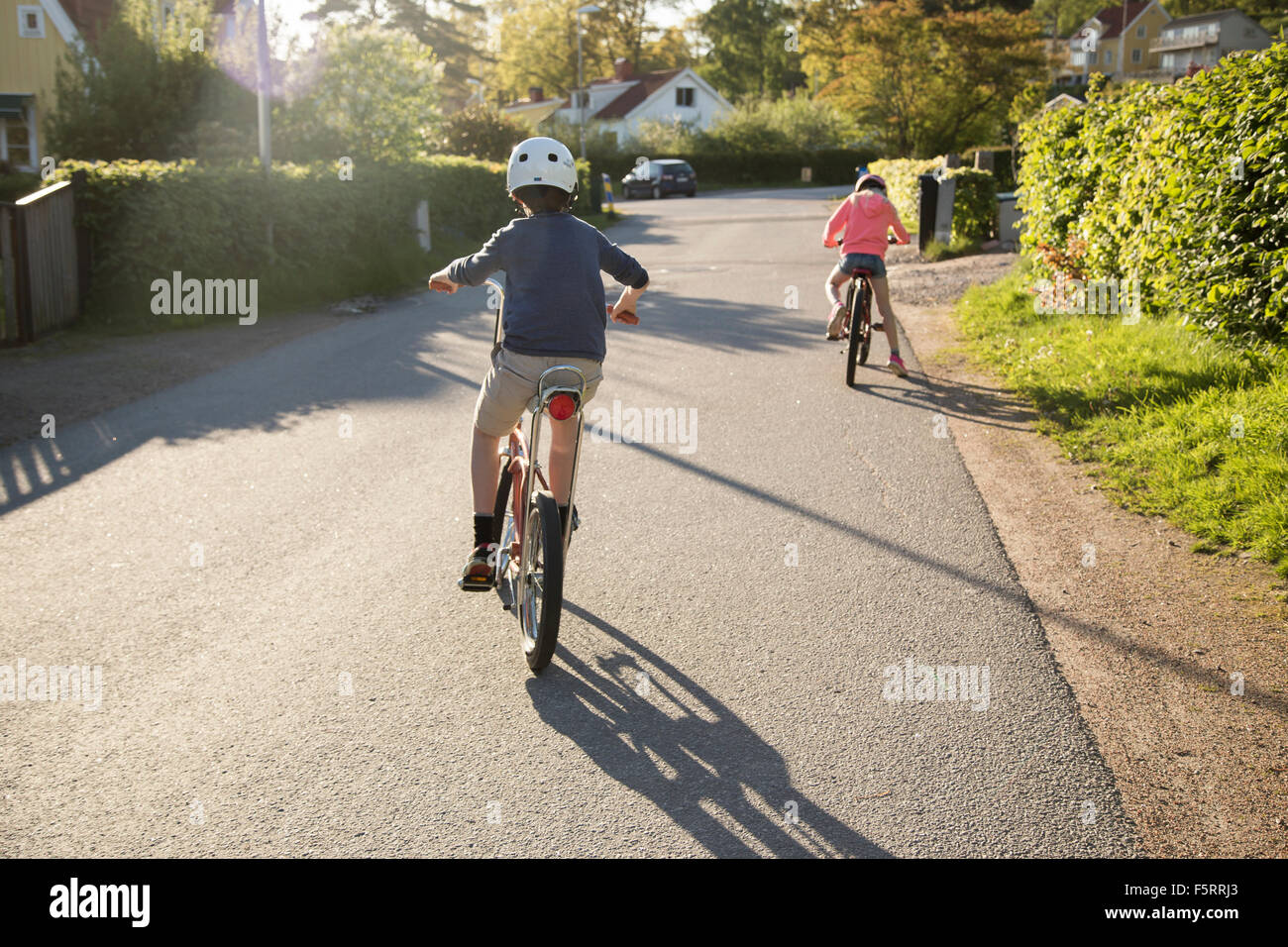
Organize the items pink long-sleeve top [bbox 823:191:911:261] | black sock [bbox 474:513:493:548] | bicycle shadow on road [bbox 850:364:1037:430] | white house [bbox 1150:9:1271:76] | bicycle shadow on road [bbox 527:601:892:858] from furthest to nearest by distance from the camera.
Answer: white house [bbox 1150:9:1271:76]
pink long-sleeve top [bbox 823:191:911:261]
bicycle shadow on road [bbox 850:364:1037:430]
black sock [bbox 474:513:493:548]
bicycle shadow on road [bbox 527:601:892:858]

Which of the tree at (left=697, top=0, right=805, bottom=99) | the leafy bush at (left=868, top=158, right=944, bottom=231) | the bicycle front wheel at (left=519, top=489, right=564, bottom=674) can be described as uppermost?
the tree at (left=697, top=0, right=805, bottom=99)

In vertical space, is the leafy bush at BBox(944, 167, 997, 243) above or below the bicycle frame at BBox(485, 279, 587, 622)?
above

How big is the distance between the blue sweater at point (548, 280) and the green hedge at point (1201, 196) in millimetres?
4945

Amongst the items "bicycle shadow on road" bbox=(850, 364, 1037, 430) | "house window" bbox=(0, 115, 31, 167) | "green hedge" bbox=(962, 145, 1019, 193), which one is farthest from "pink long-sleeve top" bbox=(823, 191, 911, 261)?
"house window" bbox=(0, 115, 31, 167)

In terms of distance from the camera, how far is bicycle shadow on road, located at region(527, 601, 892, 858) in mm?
3352

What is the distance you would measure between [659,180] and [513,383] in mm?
48371

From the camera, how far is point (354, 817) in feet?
11.3

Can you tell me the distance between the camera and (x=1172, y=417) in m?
7.34

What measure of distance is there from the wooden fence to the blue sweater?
9.97 meters

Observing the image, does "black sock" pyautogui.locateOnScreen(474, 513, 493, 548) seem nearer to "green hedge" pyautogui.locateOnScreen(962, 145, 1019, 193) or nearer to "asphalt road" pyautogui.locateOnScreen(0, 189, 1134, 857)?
"asphalt road" pyautogui.locateOnScreen(0, 189, 1134, 857)
